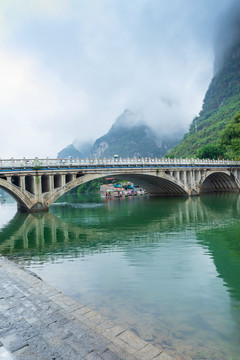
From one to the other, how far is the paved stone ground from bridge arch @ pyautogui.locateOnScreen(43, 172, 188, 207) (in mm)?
30157

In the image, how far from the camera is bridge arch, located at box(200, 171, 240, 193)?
67.4m

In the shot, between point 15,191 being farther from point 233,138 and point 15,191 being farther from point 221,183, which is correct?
point 233,138

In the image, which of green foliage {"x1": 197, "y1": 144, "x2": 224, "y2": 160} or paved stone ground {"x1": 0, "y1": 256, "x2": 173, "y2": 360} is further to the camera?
green foliage {"x1": 197, "y1": 144, "x2": 224, "y2": 160}

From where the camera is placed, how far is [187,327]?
794 centimetres

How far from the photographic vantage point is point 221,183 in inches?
2844

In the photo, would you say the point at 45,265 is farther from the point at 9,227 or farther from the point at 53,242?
the point at 9,227

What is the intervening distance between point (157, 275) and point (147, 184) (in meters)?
50.7

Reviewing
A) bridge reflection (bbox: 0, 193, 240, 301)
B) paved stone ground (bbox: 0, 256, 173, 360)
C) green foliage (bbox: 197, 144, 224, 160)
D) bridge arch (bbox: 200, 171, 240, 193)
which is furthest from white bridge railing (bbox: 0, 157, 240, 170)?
green foliage (bbox: 197, 144, 224, 160)

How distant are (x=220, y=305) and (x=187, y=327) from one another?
2.18 meters

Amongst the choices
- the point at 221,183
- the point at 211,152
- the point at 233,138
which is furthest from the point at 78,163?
the point at 211,152

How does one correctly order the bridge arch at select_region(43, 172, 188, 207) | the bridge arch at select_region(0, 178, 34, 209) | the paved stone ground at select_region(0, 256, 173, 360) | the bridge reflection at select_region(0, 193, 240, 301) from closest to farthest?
the paved stone ground at select_region(0, 256, 173, 360)
the bridge reflection at select_region(0, 193, 240, 301)
the bridge arch at select_region(0, 178, 34, 209)
the bridge arch at select_region(43, 172, 188, 207)

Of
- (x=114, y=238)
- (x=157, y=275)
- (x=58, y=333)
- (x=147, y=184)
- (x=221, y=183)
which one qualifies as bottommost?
(x=157, y=275)

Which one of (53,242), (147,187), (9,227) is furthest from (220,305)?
(147,187)

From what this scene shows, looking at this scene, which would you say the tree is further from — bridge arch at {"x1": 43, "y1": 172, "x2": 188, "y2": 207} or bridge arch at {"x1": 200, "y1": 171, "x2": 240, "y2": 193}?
bridge arch at {"x1": 43, "y1": 172, "x2": 188, "y2": 207}
